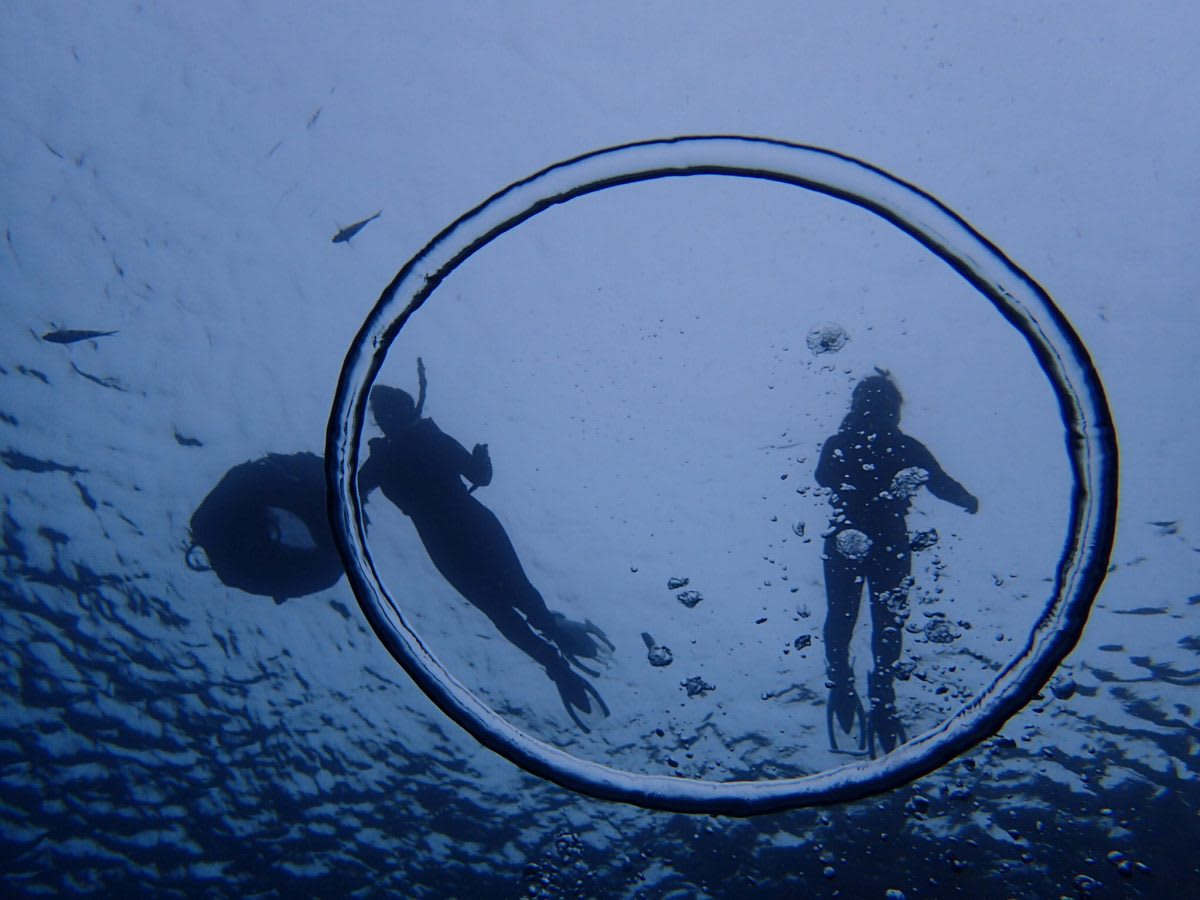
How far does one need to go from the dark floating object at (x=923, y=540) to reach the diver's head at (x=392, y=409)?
3971 mm

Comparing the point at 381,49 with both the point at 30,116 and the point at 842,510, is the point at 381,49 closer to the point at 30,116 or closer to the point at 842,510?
the point at 30,116

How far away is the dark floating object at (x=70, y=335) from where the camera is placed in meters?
8.43

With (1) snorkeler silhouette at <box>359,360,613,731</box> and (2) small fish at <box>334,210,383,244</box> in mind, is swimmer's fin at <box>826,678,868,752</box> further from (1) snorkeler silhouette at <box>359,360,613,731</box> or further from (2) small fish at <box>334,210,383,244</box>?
(2) small fish at <box>334,210,383,244</box>

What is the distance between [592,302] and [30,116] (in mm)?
6257

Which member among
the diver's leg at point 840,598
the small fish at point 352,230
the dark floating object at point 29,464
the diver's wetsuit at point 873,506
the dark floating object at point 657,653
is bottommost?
the dark floating object at point 29,464

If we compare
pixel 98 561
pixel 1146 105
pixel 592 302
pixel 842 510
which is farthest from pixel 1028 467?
pixel 98 561

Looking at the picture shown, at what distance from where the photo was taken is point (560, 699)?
7.17m

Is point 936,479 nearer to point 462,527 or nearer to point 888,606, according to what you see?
point 888,606

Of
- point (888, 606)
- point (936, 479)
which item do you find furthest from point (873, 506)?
point (888, 606)

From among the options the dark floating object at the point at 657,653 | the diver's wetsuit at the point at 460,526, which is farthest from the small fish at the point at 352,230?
the dark floating object at the point at 657,653

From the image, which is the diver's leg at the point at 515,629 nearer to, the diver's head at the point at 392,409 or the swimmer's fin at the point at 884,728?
the diver's head at the point at 392,409

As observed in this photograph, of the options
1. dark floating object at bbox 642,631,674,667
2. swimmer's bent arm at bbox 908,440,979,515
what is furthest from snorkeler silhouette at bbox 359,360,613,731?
swimmer's bent arm at bbox 908,440,979,515

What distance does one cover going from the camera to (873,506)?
5484 millimetres

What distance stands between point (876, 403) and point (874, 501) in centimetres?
71
